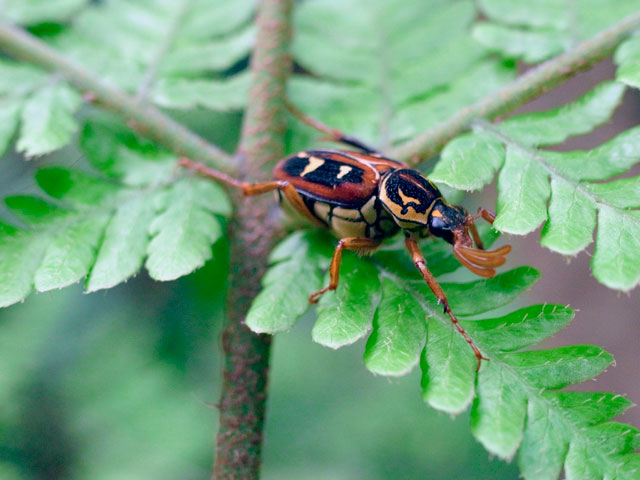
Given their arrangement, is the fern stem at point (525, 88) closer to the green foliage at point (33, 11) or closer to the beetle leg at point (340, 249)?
the beetle leg at point (340, 249)

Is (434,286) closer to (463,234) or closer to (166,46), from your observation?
(463,234)

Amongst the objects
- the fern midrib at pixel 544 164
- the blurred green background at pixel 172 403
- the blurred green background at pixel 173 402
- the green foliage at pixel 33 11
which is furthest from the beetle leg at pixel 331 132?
the blurred green background at pixel 172 403

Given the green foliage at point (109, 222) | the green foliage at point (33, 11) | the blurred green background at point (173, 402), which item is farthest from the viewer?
the blurred green background at point (173, 402)

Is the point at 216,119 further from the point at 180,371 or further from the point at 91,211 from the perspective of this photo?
the point at 91,211

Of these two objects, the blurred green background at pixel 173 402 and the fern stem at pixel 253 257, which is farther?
the blurred green background at pixel 173 402

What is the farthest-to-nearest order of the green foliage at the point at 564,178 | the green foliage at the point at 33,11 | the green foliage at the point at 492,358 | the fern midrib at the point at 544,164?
the green foliage at the point at 33,11 < the fern midrib at the point at 544,164 < the green foliage at the point at 564,178 < the green foliage at the point at 492,358

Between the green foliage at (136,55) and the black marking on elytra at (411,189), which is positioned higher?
the black marking on elytra at (411,189)

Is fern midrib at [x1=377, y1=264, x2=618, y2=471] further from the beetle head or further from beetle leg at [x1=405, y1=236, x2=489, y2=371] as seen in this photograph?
the beetle head
